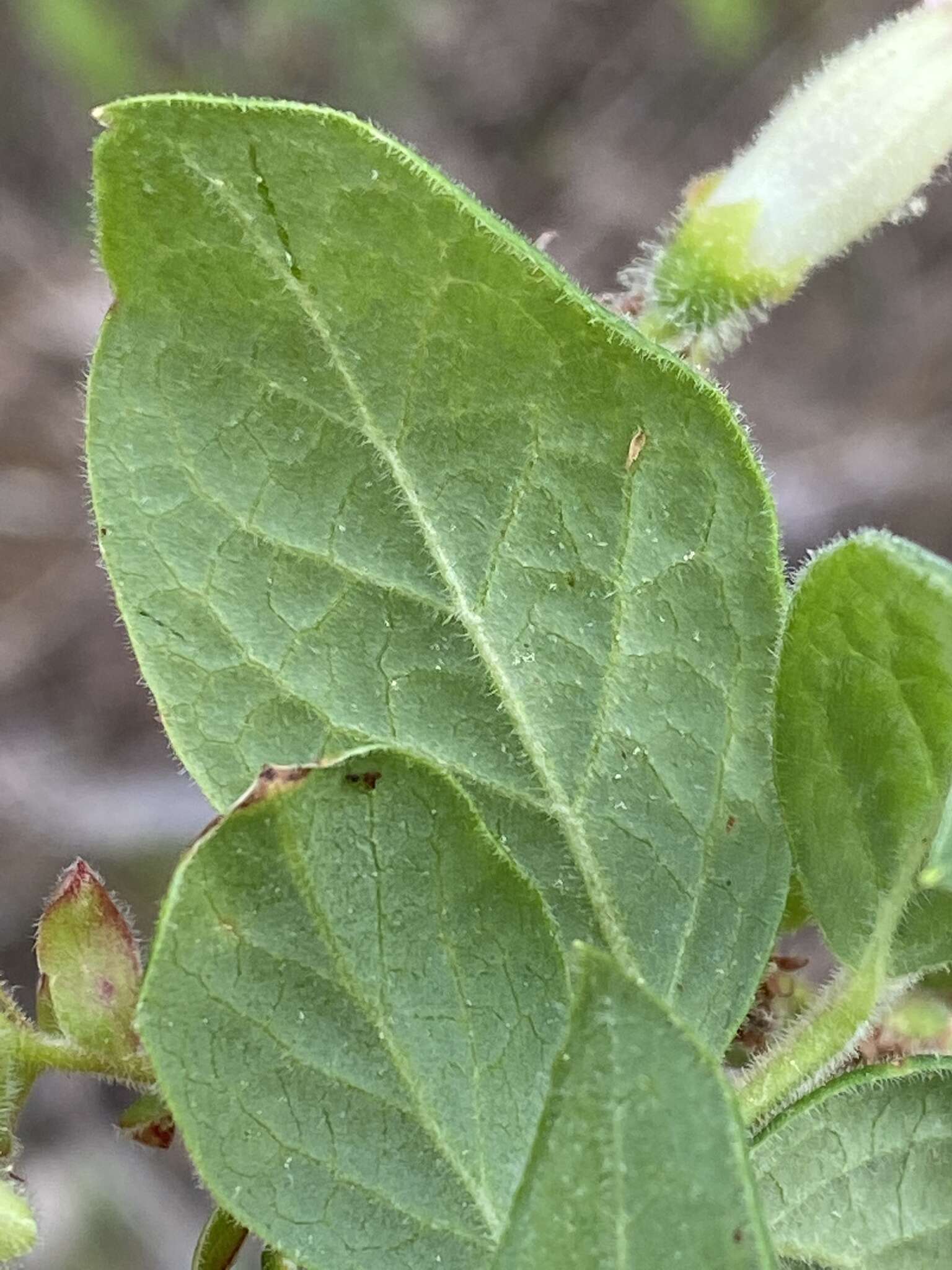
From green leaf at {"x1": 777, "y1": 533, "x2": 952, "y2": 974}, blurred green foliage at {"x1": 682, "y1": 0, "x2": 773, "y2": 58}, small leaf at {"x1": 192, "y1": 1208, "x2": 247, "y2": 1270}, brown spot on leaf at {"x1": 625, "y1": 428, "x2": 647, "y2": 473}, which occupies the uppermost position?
blurred green foliage at {"x1": 682, "y1": 0, "x2": 773, "y2": 58}

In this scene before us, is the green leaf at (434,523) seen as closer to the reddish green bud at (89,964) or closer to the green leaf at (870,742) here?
the green leaf at (870,742)

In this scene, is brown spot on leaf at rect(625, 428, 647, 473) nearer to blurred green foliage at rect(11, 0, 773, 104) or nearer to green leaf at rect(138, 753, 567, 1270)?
green leaf at rect(138, 753, 567, 1270)

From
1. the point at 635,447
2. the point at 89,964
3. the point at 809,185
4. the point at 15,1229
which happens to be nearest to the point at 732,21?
the point at 809,185

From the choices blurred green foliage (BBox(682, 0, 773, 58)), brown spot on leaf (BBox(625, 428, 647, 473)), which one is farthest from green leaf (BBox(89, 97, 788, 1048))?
blurred green foliage (BBox(682, 0, 773, 58))

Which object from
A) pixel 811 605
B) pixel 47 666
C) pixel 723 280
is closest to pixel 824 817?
pixel 811 605

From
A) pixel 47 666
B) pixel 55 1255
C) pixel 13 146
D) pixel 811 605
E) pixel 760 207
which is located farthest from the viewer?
pixel 13 146

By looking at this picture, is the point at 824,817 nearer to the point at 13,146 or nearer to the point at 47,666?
the point at 47,666
